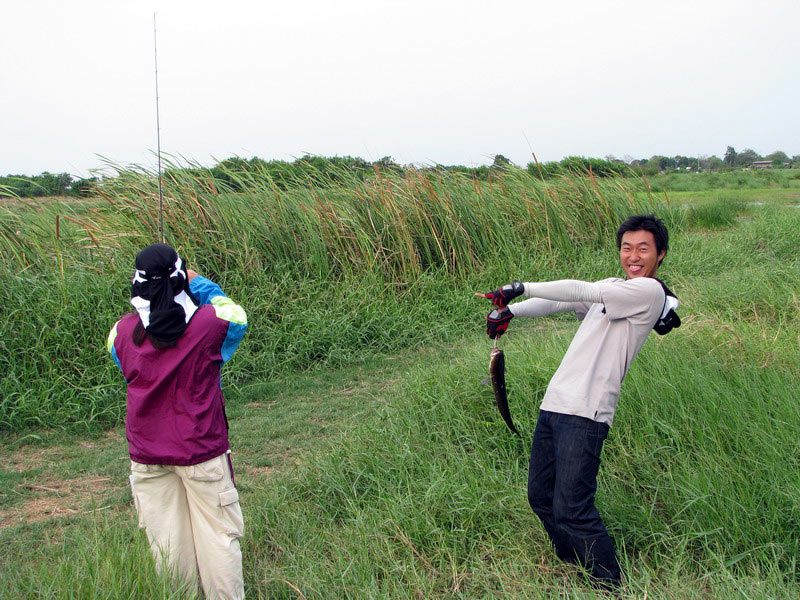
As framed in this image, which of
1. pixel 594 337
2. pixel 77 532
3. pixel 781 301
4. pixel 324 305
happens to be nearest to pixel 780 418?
pixel 594 337

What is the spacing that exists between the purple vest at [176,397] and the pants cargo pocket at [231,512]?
164 mm

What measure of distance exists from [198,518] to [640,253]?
206 cm

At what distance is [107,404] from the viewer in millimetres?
5344

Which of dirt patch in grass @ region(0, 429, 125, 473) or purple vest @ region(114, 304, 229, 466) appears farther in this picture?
dirt patch in grass @ region(0, 429, 125, 473)

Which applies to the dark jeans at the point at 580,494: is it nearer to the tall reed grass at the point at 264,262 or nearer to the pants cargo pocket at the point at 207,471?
the pants cargo pocket at the point at 207,471

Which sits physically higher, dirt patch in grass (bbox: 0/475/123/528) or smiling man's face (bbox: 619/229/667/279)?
smiling man's face (bbox: 619/229/667/279)

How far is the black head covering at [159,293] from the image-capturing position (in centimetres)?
255

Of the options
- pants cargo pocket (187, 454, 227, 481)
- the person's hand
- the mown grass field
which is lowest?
the mown grass field

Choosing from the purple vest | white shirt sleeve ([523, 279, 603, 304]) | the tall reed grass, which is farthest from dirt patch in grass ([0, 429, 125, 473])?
white shirt sleeve ([523, 279, 603, 304])

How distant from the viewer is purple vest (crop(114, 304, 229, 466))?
2613 mm

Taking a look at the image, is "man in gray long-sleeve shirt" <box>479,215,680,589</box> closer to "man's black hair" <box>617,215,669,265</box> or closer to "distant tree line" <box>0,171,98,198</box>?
"man's black hair" <box>617,215,669,265</box>

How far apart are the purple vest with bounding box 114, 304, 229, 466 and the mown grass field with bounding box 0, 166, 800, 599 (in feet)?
1.42

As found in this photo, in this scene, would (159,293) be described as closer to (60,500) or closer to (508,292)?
(508,292)

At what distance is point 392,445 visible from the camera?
12.9ft
